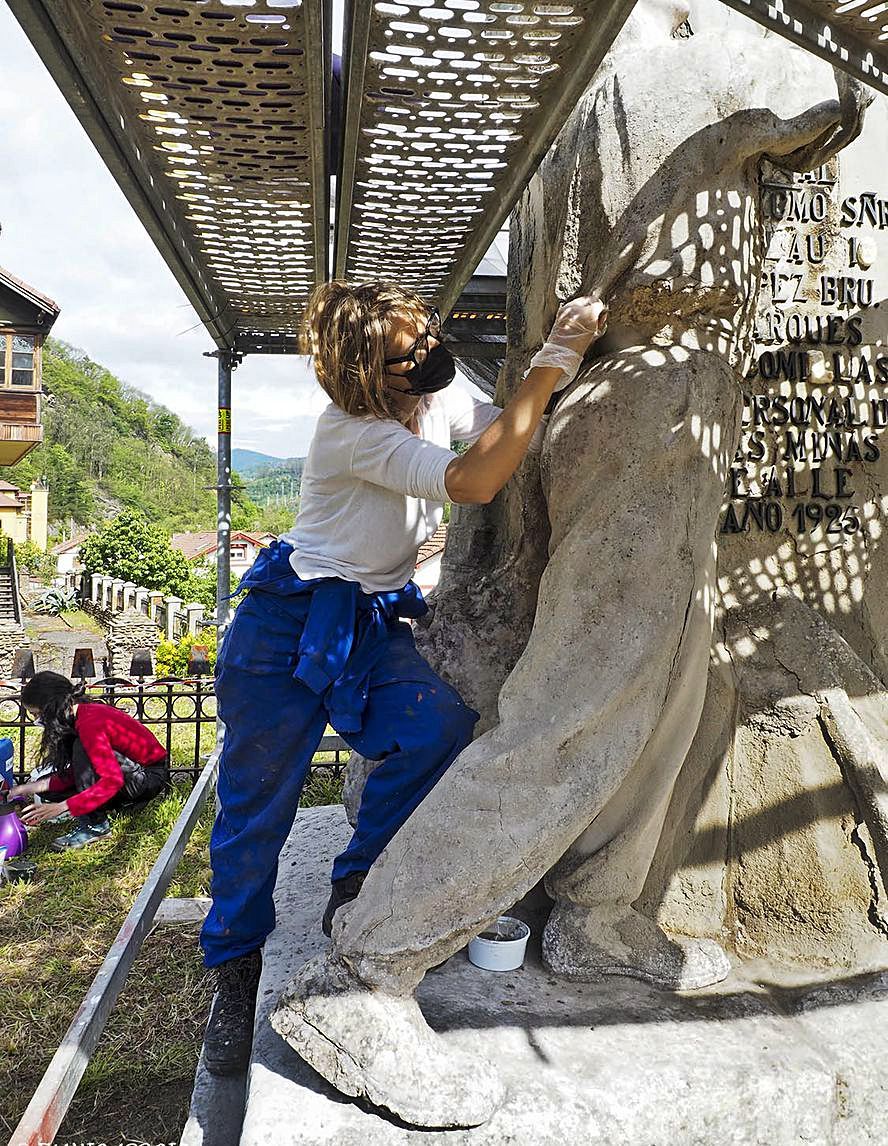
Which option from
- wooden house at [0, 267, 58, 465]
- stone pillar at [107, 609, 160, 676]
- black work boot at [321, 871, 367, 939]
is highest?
wooden house at [0, 267, 58, 465]

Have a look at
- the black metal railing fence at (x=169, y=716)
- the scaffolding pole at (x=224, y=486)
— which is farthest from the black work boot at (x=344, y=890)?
the scaffolding pole at (x=224, y=486)

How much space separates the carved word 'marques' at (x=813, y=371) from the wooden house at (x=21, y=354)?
81.4ft

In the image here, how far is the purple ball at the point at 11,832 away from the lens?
5551mm

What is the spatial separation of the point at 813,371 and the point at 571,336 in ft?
3.48

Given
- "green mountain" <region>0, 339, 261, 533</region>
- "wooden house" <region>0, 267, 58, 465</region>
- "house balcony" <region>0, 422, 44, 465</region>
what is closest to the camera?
"house balcony" <region>0, 422, 44, 465</region>

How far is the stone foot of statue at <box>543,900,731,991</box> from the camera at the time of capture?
2686 mm

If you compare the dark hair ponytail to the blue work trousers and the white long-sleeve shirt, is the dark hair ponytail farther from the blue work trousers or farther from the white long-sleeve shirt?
the white long-sleeve shirt

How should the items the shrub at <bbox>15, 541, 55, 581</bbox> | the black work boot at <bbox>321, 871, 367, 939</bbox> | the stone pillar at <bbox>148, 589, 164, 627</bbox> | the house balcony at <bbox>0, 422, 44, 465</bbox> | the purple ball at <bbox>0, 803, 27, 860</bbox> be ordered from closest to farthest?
the black work boot at <bbox>321, 871, 367, 939</bbox> < the purple ball at <bbox>0, 803, 27, 860</bbox> < the house balcony at <bbox>0, 422, 44, 465</bbox> < the stone pillar at <bbox>148, 589, 164, 627</bbox> < the shrub at <bbox>15, 541, 55, 581</bbox>

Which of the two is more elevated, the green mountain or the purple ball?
the green mountain

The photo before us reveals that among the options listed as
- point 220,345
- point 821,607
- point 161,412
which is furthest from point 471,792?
point 161,412

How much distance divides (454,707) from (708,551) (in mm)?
811

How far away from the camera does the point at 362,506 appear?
271cm

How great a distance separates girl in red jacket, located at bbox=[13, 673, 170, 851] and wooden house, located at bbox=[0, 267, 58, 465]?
21.0 meters

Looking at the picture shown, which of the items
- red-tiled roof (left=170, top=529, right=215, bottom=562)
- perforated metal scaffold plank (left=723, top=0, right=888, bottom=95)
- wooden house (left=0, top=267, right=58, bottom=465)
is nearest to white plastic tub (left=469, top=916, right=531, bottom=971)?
perforated metal scaffold plank (left=723, top=0, right=888, bottom=95)
